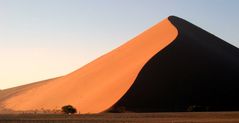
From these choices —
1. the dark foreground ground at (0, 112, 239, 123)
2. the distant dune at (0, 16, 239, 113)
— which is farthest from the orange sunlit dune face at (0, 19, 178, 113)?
the dark foreground ground at (0, 112, 239, 123)

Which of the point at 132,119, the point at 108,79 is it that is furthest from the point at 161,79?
the point at 132,119

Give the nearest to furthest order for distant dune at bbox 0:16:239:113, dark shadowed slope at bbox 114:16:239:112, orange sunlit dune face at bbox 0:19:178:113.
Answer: dark shadowed slope at bbox 114:16:239:112
distant dune at bbox 0:16:239:113
orange sunlit dune face at bbox 0:19:178:113

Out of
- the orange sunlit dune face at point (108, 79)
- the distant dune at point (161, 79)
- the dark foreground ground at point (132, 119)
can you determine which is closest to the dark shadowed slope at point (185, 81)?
the distant dune at point (161, 79)

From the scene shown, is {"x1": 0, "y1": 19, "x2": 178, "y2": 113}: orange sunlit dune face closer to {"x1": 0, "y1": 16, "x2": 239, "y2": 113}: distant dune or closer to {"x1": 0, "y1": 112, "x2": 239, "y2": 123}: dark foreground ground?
{"x1": 0, "y1": 16, "x2": 239, "y2": 113}: distant dune

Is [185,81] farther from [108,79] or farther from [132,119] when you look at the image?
[132,119]

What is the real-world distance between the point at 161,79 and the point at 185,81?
2809mm

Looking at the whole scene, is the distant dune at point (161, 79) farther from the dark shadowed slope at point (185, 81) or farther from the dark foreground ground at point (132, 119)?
the dark foreground ground at point (132, 119)

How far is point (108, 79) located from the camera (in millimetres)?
63531

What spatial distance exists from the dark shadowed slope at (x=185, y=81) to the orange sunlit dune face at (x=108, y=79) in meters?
1.45

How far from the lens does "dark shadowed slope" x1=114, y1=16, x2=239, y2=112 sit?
52.7 meters

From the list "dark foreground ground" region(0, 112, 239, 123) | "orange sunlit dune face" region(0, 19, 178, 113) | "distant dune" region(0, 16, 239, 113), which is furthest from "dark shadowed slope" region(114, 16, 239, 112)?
"dark foreground ground" region(0, 112, 239, 123)

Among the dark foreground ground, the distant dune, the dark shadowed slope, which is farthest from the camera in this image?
the distant dune

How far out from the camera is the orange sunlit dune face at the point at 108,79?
56125mm

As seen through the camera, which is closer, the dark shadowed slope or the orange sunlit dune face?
the dark shadowed slope
